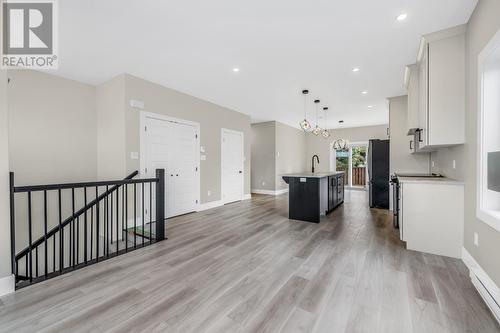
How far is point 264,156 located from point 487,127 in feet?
21.1

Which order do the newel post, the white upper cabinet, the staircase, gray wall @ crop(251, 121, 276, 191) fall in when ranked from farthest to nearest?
1. gray wall @ crop(251, 121, 276, 191)
2. the newel post
3. the staircase
4. the white upper cabinet

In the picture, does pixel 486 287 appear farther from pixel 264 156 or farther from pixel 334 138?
Answer: pixel 334 138

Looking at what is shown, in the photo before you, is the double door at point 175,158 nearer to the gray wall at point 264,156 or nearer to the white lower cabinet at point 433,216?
the gray wall at point 264,156

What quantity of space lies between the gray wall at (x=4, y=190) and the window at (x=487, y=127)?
4304mm

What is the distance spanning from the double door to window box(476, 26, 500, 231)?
4.71m

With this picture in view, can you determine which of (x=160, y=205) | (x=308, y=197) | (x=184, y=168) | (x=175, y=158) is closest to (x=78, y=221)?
(x=160, y=205)

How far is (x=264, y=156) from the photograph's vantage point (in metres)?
8.24

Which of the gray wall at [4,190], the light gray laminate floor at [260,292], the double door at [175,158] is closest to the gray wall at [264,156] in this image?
the double door at [175,158]

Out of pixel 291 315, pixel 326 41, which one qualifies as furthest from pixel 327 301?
pixel 326 41

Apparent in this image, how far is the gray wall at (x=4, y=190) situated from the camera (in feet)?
6.27

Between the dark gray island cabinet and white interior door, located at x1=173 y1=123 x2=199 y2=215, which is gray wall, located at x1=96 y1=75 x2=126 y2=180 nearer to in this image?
white interior door, located at x1=173 y1=123 x2=199 y2=215

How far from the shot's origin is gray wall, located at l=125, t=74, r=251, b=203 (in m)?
3.95

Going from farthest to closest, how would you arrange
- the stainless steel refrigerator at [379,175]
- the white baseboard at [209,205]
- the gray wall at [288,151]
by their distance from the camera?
the gray wall at [288,151] < the stainless steel refrigerator at [379,175] < the white baseboard at [209,205]

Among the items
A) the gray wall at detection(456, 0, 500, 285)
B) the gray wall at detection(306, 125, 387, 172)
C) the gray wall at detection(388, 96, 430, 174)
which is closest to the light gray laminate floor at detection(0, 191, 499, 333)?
the gray wall at detection(456, 0, 500, 285)
